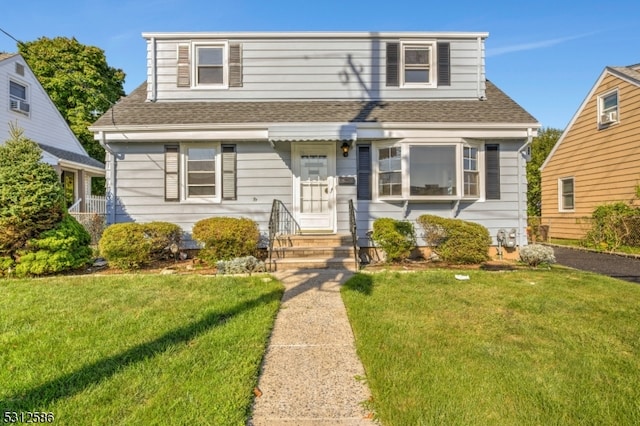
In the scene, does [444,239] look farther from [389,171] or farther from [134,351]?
[134,351]

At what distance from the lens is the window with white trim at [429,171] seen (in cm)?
817

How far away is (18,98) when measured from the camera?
1417 centimetres

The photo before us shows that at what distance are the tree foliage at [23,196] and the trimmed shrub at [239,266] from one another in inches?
129

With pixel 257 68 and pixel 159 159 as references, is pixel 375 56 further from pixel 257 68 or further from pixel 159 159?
pixel 159 159

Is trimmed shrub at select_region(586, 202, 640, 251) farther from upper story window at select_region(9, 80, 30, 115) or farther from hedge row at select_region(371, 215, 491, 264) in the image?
upper story window at select_region(9, 80, 30, 115)

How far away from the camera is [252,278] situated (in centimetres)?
589

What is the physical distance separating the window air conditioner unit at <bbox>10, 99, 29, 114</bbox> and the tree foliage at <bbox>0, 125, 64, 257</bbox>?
1018cm

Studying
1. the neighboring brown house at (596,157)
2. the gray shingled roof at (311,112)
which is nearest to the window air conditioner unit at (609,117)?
the neighboring brown house at (596,157)

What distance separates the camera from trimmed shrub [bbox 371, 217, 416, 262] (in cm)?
733

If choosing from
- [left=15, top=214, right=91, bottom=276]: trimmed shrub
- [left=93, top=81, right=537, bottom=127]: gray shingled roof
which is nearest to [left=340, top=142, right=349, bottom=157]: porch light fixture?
[left=93, top=81, right=537, bottom=127]: gray shingled roof

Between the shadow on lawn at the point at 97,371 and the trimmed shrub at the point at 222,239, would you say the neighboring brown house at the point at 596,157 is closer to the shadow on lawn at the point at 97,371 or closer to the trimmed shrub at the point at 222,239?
the trimmed shrub at the point at 222,239

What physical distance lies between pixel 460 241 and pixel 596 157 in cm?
973

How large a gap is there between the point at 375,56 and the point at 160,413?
9.46 metres

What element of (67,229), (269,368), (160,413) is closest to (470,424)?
(269,368)
